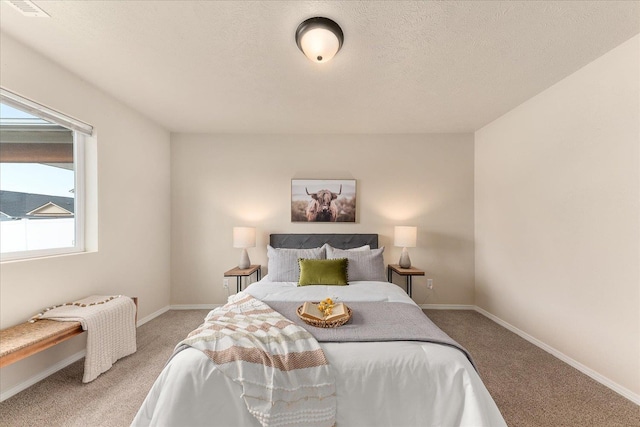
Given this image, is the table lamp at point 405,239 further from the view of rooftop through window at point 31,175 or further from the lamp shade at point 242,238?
the view of rooftop through window at point 31,175

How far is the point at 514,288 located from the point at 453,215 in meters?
1.19

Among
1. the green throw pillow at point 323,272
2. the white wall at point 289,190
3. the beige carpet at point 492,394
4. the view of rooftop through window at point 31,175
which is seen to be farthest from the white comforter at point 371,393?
the white wall at point 289,190

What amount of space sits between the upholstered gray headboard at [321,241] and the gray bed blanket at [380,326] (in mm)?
1547

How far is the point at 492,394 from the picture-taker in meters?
1.94

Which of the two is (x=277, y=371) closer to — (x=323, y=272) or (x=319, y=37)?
(x=323, y=272)

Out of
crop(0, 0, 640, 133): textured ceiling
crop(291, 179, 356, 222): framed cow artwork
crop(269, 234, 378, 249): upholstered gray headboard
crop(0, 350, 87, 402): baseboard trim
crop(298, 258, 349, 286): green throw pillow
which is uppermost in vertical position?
crop(0, 0, 640, 133): textured ceiling

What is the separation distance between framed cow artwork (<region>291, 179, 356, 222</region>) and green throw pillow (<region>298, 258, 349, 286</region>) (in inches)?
37.2

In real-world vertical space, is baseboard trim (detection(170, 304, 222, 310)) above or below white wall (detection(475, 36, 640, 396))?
below

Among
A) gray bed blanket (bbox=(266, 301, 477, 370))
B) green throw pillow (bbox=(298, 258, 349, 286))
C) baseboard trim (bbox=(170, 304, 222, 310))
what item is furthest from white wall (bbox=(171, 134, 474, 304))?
gray bed blanket (bbox=(266, 301, 477, 370))

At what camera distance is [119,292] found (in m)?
2.88

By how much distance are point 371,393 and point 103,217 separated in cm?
300

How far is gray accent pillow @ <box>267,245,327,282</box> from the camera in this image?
307cm

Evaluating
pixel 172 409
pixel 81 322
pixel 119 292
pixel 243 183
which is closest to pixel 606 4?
pixel 172 409

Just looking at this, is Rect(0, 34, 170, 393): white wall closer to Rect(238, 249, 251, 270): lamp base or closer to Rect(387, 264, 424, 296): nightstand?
Rect(238, 249, 251, 270): lamp base
